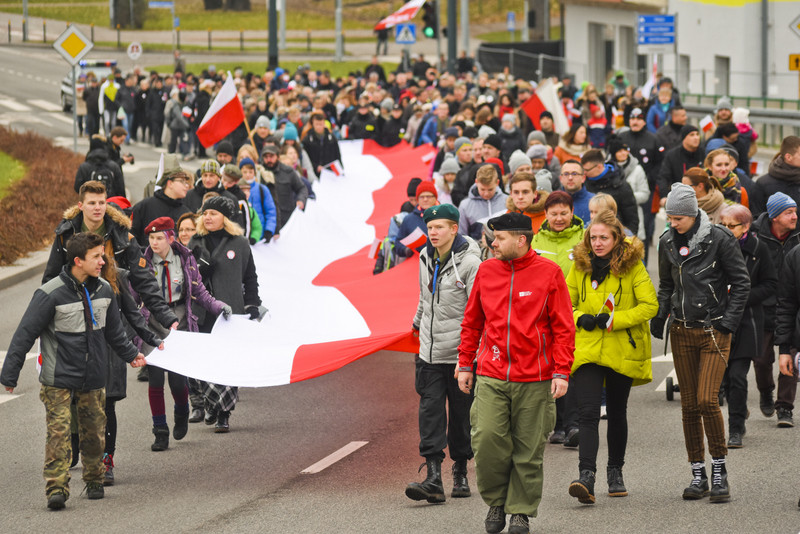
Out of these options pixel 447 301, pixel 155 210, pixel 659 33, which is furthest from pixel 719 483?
pixel 659 33

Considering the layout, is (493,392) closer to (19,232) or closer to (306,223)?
(306,223)

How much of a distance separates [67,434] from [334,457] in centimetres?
212

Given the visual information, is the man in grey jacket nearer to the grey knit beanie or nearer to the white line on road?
the white line on road

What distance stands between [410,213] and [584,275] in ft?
12.8

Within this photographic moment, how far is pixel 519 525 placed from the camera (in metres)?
7.96

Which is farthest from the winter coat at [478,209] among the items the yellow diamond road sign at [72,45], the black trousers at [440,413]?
the yellow diamond road sign at [72,45]

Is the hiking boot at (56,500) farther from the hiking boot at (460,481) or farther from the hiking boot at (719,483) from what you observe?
the hiking boot at (719,483)

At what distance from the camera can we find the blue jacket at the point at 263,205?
1530cm

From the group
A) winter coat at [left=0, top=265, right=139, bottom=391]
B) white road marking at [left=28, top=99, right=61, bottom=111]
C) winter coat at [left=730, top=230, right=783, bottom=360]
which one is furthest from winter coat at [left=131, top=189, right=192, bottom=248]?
white road marking at [left=28, top=99, right=61, bottom=111]

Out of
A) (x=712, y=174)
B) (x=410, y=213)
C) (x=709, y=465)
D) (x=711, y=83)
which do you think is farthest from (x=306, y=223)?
(x=711, y=83)

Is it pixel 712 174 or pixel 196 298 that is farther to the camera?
pixel 712 174

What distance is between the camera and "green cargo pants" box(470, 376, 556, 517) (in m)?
8.03

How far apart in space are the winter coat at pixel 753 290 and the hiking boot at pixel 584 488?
2.02m

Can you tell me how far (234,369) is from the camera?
10.5 metres
